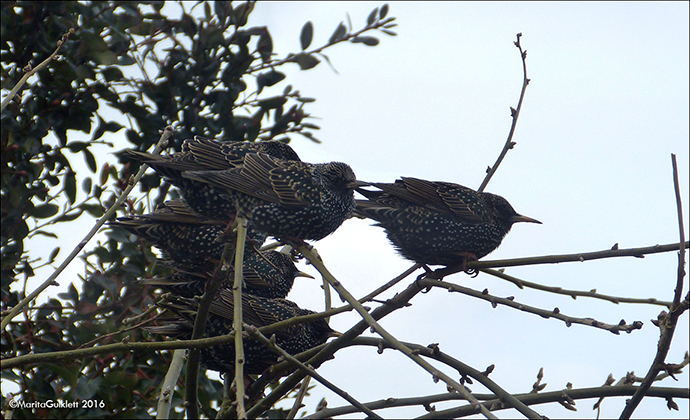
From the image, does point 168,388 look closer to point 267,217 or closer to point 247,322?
point 247,322

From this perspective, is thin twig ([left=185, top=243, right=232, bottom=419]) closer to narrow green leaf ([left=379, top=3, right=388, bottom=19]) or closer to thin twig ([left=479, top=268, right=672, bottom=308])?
thin twig ([left=479, top=268, right=672, bottom=308])

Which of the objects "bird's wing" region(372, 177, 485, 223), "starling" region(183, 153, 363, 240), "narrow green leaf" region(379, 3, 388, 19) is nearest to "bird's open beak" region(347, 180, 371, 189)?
A: "starling" region(183, 153, 363, 240)

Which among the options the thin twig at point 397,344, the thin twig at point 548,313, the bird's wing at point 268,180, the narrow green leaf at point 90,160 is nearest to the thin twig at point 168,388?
the bird's wing at point 268,180

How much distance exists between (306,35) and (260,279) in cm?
140

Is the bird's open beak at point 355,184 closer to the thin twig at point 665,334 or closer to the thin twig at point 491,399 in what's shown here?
the thin twig at point 491,399

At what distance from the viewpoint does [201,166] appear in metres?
2.60

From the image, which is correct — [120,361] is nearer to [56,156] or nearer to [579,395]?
[56,156]

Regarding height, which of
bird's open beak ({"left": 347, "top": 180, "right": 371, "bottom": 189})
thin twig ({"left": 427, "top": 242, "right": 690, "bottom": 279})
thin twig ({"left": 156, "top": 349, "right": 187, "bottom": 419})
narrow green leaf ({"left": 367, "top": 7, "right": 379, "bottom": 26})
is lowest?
thin twig ({"left": 156, "top": 349, "right": 187, "bottom": 419})

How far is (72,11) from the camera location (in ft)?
12.0

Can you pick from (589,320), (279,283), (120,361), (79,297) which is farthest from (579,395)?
(79,297)

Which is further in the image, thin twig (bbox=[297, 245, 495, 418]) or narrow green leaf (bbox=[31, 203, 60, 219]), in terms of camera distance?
narrow green leaf (bbox=[31, 203, 60, 219])

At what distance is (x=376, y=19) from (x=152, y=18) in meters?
1.34

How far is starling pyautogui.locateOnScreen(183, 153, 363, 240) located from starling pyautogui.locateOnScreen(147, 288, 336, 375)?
0.55 m

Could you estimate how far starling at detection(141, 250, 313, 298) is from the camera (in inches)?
121
